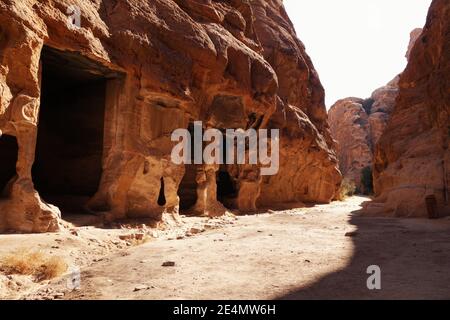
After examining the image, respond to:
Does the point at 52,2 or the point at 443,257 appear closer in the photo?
the point at 443,257

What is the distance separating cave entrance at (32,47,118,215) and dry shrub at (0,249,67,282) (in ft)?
17.5

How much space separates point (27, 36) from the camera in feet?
24.3

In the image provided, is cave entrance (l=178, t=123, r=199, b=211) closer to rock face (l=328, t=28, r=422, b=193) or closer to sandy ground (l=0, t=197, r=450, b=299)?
sandy ground (l=0, t=197, r=450, b=299)

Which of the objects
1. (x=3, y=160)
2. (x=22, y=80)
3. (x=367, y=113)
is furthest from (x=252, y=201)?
(x=367, y=113)

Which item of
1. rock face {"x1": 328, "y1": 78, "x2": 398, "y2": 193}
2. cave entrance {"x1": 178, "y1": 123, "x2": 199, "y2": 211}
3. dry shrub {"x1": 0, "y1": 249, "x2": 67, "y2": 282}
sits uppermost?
rock face {"x1": 328, "y1": 78, "x2": 398, "y2": 193}

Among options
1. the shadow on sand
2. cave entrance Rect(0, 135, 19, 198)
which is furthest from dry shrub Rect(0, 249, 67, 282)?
cave entrance Rect(0, 135, 19, 198)

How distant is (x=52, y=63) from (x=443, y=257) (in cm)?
963

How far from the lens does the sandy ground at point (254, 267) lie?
414cm

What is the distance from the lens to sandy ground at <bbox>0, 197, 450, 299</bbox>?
13.6ft

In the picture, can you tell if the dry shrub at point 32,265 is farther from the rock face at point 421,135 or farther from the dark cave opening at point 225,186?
the dark cave opening at point 225,186

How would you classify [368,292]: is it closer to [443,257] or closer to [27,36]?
[443,257]

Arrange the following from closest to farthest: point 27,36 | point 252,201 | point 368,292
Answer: point 368,292 < point 27,36 < point 252,201

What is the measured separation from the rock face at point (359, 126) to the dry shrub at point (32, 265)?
49.1 m

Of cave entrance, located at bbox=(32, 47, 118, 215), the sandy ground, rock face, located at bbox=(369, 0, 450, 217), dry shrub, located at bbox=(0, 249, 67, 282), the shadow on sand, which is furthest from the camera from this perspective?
rock face, located at bbox=(369, 0, 450, 217)
